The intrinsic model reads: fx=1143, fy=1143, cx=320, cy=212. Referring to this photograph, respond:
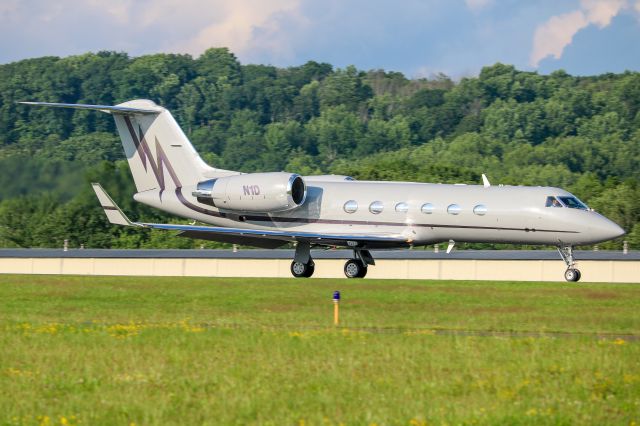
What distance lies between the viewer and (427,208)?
34688mm

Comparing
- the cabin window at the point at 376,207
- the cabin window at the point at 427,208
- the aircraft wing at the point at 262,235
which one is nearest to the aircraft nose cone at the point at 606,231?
the cabin window at the point at 427,208

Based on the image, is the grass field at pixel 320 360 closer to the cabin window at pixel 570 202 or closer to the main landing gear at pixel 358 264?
the cabin window at pixel 570 202

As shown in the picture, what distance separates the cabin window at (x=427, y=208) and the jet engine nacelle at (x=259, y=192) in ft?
13.4

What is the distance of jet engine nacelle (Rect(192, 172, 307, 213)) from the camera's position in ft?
118

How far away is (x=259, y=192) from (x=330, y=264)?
12.6m

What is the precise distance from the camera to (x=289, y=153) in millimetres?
158375

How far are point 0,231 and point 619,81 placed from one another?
139580 mm

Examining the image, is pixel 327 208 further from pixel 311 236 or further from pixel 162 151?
pixel 162 151

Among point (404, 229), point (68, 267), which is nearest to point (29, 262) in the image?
point (68, 267)

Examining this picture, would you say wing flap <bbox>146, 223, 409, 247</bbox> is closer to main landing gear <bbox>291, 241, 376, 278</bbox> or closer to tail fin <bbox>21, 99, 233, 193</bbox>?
main landing gear <bbox>291, 241, 376, 278</bbox>

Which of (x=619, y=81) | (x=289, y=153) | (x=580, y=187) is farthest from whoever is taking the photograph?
(x=619, y=81)

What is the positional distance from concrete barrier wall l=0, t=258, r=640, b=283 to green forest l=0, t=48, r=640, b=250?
104ft

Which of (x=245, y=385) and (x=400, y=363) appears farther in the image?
(x=400, y=363)

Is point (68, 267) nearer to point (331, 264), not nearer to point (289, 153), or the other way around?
point (331, 264)
